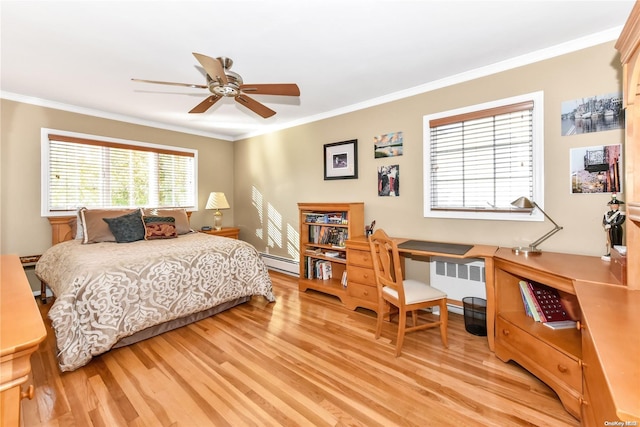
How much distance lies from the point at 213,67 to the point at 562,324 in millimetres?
2965

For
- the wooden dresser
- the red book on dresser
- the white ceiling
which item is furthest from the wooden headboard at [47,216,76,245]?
the red book on dresser

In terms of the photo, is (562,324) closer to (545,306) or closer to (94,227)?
(545,306)

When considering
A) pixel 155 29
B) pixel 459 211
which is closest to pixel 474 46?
pixel 459 211

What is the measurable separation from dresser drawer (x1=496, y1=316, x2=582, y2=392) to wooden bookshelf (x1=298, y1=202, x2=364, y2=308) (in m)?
1.61

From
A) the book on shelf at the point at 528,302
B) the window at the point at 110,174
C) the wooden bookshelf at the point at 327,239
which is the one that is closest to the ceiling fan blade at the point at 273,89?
the wooden bookshelf at the point at 327,239

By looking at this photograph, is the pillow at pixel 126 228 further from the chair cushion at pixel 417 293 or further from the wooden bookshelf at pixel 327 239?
the chair cushion at pixel 417 293

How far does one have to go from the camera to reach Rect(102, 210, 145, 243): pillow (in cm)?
336

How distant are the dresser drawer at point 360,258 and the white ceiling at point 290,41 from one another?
72.5 inches

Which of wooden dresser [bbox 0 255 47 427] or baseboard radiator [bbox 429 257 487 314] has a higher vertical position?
wooden dresser [bbox 0 255 47 427]

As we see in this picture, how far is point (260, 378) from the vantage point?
194 cm

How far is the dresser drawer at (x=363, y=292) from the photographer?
2.93 m

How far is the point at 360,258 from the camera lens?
3.03 metres

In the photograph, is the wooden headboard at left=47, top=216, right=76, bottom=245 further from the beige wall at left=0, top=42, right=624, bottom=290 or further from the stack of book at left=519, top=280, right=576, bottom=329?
the stack of book at left=519, top=280, right=576, bottom=329

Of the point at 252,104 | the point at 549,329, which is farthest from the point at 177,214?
the point at 549,329
